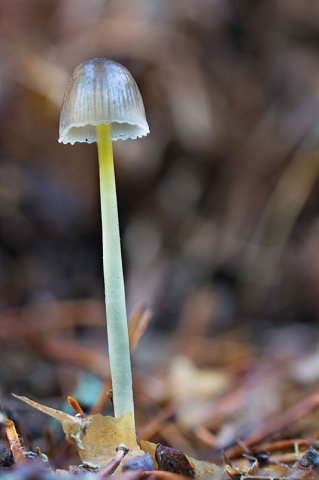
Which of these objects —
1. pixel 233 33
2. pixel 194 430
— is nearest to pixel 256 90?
pixel 233 33

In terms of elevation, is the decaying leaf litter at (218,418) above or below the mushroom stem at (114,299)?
below

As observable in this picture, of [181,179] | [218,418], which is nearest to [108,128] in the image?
[218,418]

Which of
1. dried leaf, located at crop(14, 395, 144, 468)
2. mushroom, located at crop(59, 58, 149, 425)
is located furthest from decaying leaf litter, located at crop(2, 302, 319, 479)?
mushroom, located at crop(59, 58, 149, 425)

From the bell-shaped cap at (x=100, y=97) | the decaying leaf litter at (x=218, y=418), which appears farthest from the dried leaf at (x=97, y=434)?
the bell-shaped cap at (x=100, y=97)

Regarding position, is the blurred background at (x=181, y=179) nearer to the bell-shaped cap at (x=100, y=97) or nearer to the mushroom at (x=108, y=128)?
the mushroom at (x=108, y=128)

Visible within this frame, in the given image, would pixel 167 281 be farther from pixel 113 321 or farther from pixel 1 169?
pixel 113 321

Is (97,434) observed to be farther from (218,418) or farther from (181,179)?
(181,179)
